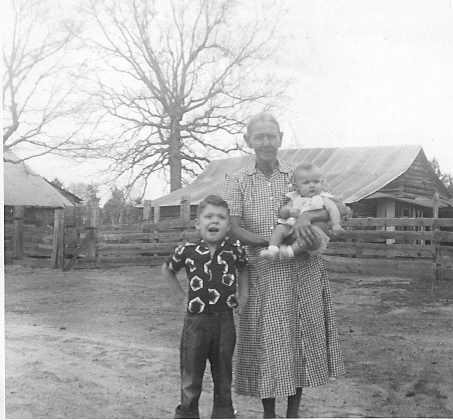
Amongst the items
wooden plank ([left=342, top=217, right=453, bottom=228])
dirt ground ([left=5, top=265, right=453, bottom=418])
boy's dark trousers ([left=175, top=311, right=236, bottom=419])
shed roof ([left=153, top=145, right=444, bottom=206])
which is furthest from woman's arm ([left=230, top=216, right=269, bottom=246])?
shed roof ([left=153, top=145, right=444, bottom=206])

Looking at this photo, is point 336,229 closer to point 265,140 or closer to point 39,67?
point 265,140

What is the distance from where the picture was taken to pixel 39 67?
5.67 metres

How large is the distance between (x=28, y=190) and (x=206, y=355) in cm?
1640

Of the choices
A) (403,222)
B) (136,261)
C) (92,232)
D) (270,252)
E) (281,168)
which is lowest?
(136,261)

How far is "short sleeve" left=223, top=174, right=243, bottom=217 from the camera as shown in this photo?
3.11m

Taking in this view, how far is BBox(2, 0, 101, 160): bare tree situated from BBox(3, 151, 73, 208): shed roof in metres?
10.0

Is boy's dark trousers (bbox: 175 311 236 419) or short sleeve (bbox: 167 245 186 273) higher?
short sleeve (bbox: 167 245 186 273)

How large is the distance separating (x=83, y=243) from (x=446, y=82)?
7.64 meters

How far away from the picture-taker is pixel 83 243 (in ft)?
34.1

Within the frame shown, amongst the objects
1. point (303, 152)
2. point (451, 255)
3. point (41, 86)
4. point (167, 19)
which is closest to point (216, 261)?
point (41, 86)

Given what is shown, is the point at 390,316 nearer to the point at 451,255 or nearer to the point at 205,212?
the point at 451,255

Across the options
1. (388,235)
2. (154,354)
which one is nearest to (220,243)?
(154,354)

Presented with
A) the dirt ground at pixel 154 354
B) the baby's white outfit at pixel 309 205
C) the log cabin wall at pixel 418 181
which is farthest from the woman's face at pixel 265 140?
the log cabin wall at pixel 418 181

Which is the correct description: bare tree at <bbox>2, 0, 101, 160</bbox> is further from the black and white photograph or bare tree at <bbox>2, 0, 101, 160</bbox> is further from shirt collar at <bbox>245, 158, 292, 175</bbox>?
shirt collar at <bbox>245, 158, 292, 175</bbox>
